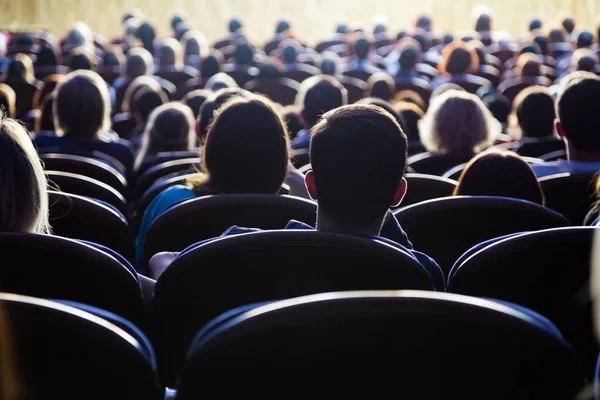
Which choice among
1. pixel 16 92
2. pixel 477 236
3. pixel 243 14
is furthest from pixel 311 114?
pixel 243 14

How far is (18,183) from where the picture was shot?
2281 millimetres

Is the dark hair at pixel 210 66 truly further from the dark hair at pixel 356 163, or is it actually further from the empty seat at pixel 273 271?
the empty seat at pixel 273 271

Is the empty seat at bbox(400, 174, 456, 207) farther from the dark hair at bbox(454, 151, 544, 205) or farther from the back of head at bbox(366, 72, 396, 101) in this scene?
the back of head at bbox(366, 72, 396, 101)

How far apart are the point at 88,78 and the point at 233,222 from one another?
3247mm

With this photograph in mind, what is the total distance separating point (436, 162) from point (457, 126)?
42 centimetres

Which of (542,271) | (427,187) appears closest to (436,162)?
(427,187)

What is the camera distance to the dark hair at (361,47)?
13.0 metres

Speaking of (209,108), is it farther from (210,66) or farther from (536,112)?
(210,66)

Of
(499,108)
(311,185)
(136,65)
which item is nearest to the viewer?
(311,185)

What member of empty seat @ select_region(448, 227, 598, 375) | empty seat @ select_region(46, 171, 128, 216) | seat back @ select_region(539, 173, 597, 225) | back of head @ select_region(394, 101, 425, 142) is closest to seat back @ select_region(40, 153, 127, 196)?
empty seat @ select_region(46, 171, 128, 216)

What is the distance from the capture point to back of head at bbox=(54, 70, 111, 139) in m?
5.51

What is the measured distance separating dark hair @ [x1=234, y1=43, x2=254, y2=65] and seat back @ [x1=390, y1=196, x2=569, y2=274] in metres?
10.4

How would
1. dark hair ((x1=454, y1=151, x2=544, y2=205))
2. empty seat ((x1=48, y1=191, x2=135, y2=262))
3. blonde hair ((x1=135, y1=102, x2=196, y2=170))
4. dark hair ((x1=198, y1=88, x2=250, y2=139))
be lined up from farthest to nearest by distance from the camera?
1. blonde hair ((x1=135, y1=102, x2=196, y2=170))
2. dark hair ((x1=198, y1=88, x2=250, y2=139))
3. dark hair ((x1=454, y1=151, x2=544, y2=205))
4. empty seat ((x1=48, y1=191, x2=135, y2=262))

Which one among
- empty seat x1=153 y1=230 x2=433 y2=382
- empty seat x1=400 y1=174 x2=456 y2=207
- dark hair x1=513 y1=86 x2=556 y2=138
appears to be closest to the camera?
empty seat x1=153 y1=230 x2=433 y2=382
